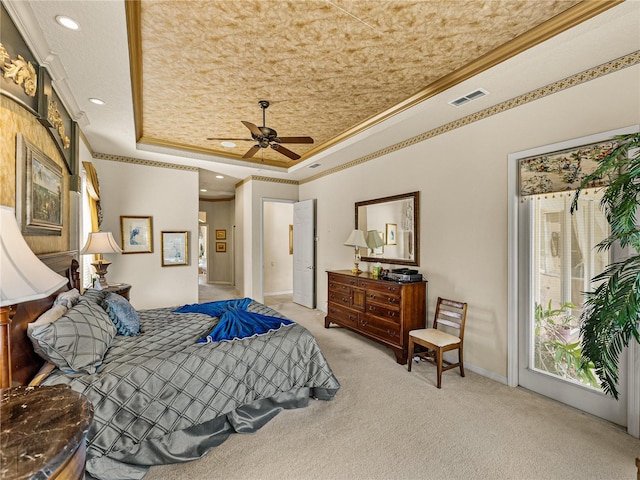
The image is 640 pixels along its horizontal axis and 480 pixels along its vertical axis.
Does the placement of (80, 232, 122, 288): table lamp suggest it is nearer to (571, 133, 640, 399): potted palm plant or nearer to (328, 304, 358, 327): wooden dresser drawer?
(328, 304, 358, 327): wooden dresser drawer

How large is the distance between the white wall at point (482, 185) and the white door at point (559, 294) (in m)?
0.19

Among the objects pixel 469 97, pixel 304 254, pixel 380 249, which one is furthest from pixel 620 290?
pixel 304 254

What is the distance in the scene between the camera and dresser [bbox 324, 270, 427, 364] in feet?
11.6

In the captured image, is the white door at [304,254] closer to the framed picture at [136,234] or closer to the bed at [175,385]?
the framed picture at [136,234]

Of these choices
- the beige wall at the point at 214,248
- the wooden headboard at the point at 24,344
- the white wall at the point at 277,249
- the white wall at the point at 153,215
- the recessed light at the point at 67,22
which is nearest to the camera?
the wooden headboard at the point at 24,344

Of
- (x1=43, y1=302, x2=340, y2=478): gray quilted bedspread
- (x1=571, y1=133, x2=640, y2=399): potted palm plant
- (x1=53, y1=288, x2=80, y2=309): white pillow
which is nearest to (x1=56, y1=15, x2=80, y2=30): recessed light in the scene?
(x1=53, y1=288, x2=80, y2=309): white pillow

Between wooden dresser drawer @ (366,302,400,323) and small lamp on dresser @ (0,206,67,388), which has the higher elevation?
small lamp on dresser @ (0,206,67,388)

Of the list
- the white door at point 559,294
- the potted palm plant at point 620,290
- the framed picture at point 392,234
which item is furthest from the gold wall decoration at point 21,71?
the white door at point 559,294

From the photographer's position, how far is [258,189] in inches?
246

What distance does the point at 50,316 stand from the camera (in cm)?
191

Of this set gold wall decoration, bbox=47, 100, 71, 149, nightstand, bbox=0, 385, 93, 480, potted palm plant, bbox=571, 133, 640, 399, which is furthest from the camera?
gold wall decoration, bbox=47, 100, 71, 149

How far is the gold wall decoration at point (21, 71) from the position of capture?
1662 mm

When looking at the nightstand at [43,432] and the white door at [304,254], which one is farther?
the white door at [304,254]

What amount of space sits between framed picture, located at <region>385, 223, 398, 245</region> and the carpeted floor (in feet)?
6.47
